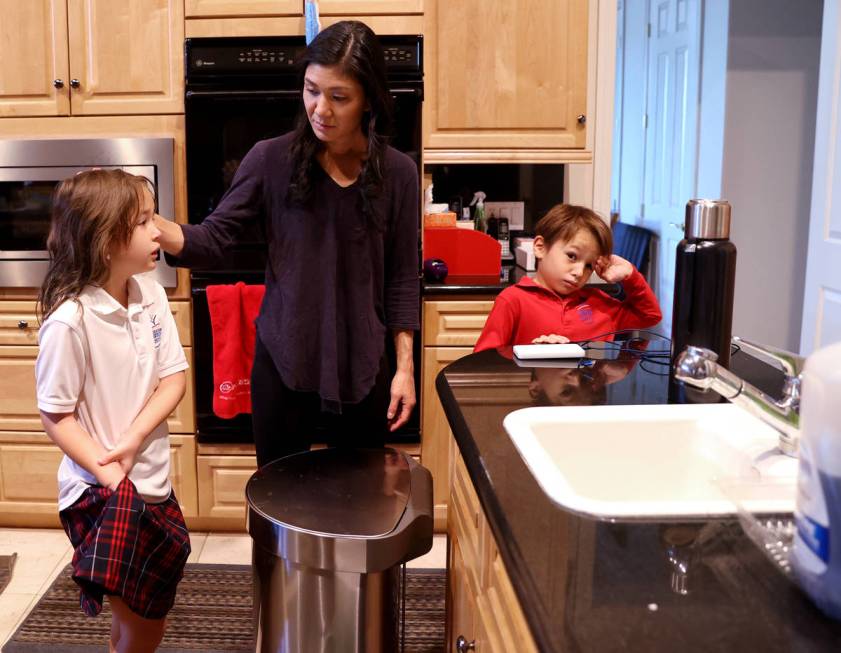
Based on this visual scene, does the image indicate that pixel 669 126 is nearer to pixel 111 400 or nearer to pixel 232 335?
pixel 232 335

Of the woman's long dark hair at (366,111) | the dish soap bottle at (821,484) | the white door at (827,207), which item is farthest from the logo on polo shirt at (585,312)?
the white door at (827,207)

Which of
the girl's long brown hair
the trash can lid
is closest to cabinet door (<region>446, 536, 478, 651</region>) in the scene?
the trash can lid

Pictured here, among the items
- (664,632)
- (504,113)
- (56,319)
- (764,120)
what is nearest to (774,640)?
(664,632)

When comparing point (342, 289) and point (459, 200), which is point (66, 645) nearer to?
point (342, 289)

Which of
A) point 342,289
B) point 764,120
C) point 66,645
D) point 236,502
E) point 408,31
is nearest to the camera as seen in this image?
point 342,289

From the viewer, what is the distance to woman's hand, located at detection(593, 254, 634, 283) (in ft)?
6.55

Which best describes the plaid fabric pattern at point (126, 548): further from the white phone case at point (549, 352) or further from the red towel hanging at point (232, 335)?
the red towel hanging at point (232, 335)

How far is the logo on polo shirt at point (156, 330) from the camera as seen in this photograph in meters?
1.79

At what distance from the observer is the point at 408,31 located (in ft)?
9.27

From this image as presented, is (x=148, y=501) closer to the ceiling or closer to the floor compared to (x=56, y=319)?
closer to the floor

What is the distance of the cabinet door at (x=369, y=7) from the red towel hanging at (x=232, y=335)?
2.94ft

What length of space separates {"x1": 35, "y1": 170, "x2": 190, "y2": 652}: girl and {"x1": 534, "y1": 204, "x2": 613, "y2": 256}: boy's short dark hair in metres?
0.88

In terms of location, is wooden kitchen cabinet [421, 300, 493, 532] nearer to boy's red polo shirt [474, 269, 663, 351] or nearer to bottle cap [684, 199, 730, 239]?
boy's red polo shirt [474, 269, 663, 351]

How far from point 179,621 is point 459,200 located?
5.71 feet
